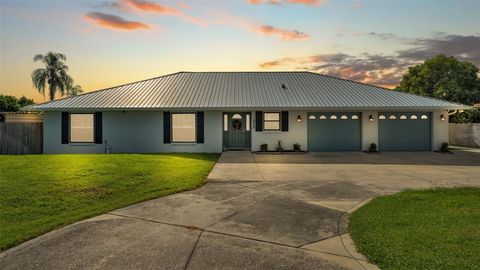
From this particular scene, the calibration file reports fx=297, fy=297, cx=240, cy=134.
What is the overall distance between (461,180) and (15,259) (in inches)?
423

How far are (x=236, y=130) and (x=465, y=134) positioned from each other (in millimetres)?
16607

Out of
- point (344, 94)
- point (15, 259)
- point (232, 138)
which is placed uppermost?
point (344, 94)

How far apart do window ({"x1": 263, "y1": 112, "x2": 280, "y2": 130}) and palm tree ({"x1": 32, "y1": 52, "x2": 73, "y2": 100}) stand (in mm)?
37032

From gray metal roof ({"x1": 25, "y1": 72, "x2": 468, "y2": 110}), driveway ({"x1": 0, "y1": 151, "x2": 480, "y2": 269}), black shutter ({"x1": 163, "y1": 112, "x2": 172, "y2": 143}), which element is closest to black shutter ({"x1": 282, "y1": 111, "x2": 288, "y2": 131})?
gray metal roof ({"x1": 25, "y1": 72, "x2": 468, "y2": 110})

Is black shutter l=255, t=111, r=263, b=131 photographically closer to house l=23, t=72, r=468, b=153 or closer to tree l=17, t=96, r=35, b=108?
house l=23, t=72, r=468, b=153

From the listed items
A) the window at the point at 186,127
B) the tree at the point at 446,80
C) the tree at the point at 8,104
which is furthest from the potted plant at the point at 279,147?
the tree at the point at 8,104

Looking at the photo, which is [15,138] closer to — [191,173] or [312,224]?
[191,173]

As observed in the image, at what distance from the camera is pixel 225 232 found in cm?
458

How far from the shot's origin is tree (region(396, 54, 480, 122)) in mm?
36062

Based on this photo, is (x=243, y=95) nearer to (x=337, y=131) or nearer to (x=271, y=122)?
(x=271, y=122)

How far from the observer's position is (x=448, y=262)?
11.5 ft

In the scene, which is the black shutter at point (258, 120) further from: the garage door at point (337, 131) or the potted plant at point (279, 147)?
the garage door at point (337, 131)

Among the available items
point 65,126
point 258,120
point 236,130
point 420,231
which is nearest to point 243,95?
point 258,120

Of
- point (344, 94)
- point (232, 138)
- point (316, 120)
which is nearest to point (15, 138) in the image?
point (232, 138)
